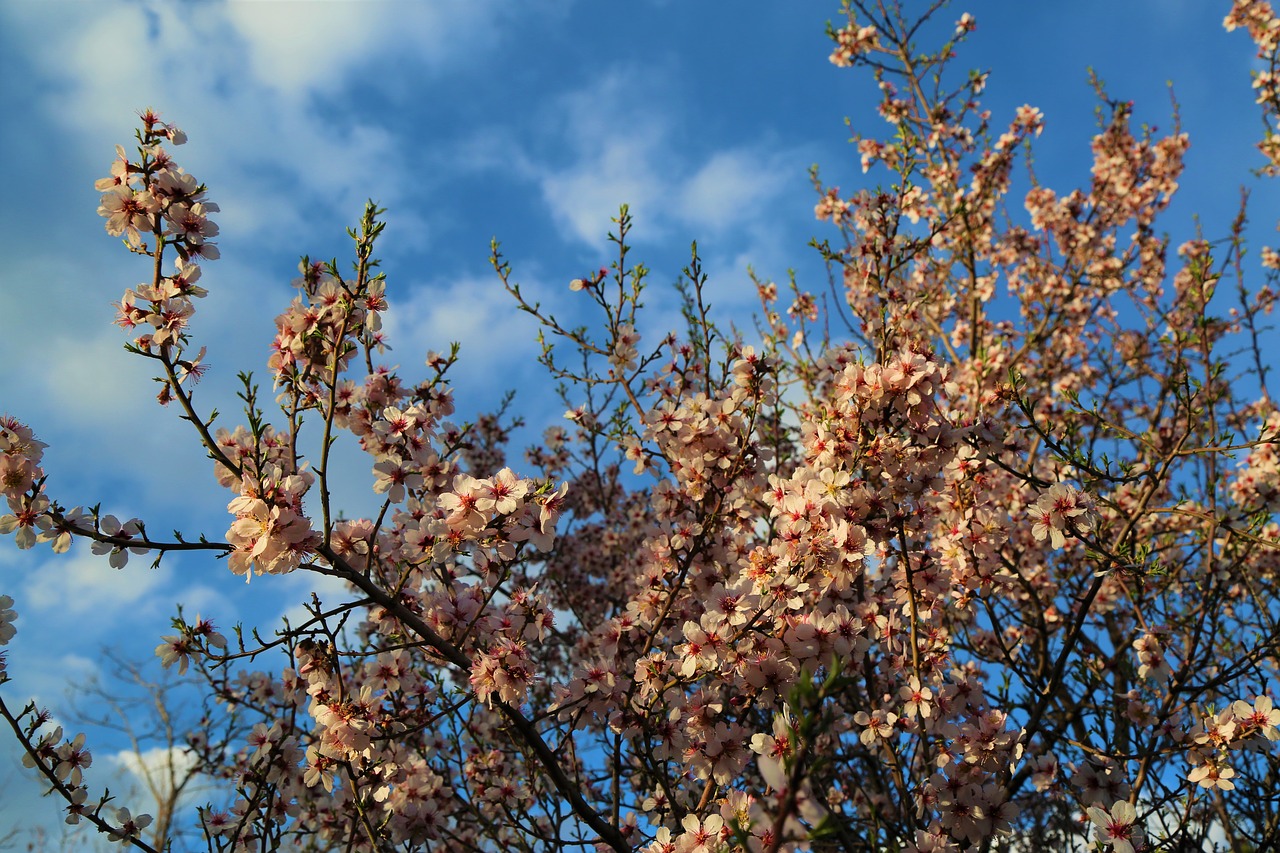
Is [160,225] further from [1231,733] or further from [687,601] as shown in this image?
[1231,733]

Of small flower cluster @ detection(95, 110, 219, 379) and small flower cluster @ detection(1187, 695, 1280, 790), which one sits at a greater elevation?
small flower cluster @ detection(95, 110, 219, 379)

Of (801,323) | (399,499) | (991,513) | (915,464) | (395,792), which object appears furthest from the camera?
(801,323)

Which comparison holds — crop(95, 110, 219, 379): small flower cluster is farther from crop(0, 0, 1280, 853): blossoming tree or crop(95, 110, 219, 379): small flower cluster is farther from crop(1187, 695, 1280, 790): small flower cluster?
crop(1187, 695, 1280, 790): small flower cluster

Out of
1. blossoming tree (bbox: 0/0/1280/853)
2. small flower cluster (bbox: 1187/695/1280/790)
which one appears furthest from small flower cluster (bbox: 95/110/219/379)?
small flower cluster (bbox: 1187/695/1280/790)

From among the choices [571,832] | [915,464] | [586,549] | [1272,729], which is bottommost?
[571,832]

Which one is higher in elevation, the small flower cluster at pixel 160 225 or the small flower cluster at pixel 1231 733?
the small flower cluster at pixel 160 225

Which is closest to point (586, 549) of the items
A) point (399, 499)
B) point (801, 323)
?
point (801, 323)

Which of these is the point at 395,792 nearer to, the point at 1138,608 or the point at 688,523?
the point at 688,523

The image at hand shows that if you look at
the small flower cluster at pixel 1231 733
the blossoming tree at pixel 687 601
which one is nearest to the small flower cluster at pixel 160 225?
the blossoming tree at pixel 687 601

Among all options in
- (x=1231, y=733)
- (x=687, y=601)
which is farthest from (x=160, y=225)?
(x=1231, y=733)

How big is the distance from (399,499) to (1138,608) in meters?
3.80

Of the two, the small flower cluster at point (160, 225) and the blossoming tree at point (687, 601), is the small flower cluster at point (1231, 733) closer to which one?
the blossoming tree at point (687, 601)

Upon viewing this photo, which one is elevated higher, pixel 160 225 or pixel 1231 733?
pixel 160 225

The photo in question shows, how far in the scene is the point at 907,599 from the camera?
12.2 ft
